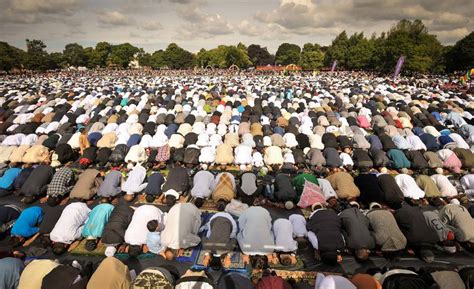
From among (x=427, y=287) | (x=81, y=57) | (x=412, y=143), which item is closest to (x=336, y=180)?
(x=427, y=287)

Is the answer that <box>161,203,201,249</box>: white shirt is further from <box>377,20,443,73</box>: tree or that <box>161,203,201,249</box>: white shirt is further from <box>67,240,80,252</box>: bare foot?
<box>377,20,443,73</box>: tree

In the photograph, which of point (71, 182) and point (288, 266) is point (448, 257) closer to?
A: point (288, 266)

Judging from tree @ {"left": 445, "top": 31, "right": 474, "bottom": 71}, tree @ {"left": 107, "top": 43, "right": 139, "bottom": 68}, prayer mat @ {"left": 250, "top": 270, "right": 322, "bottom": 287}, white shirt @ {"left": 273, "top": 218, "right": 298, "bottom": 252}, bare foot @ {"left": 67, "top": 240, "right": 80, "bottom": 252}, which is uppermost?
tree @ {"left": 107, "top": 43, "right": 139, "bottom": 68}

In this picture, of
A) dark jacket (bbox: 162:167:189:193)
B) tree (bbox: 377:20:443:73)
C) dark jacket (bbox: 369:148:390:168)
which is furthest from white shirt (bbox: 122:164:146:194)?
tree (bbox: 377:20:443:73)

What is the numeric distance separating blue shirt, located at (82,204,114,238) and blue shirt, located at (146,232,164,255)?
3.31 ft

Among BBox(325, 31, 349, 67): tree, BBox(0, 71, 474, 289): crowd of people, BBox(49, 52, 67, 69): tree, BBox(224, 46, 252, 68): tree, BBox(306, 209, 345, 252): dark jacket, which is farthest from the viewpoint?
BBox(224, 46, 252, 68): tree

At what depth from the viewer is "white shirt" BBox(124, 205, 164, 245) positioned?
4859 millimetres

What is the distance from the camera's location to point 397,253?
15.6ft

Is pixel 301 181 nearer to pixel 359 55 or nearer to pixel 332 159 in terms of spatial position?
pixel 332 159

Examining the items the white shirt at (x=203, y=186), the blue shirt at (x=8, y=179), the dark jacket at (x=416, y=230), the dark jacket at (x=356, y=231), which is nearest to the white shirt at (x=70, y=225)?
the white shirt at (x=203, y=186)

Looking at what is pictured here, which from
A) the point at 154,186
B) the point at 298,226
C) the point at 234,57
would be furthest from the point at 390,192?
the point at 234,57

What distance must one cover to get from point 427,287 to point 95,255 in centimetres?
540

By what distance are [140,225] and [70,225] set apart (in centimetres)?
139

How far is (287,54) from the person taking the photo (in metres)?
73.1
